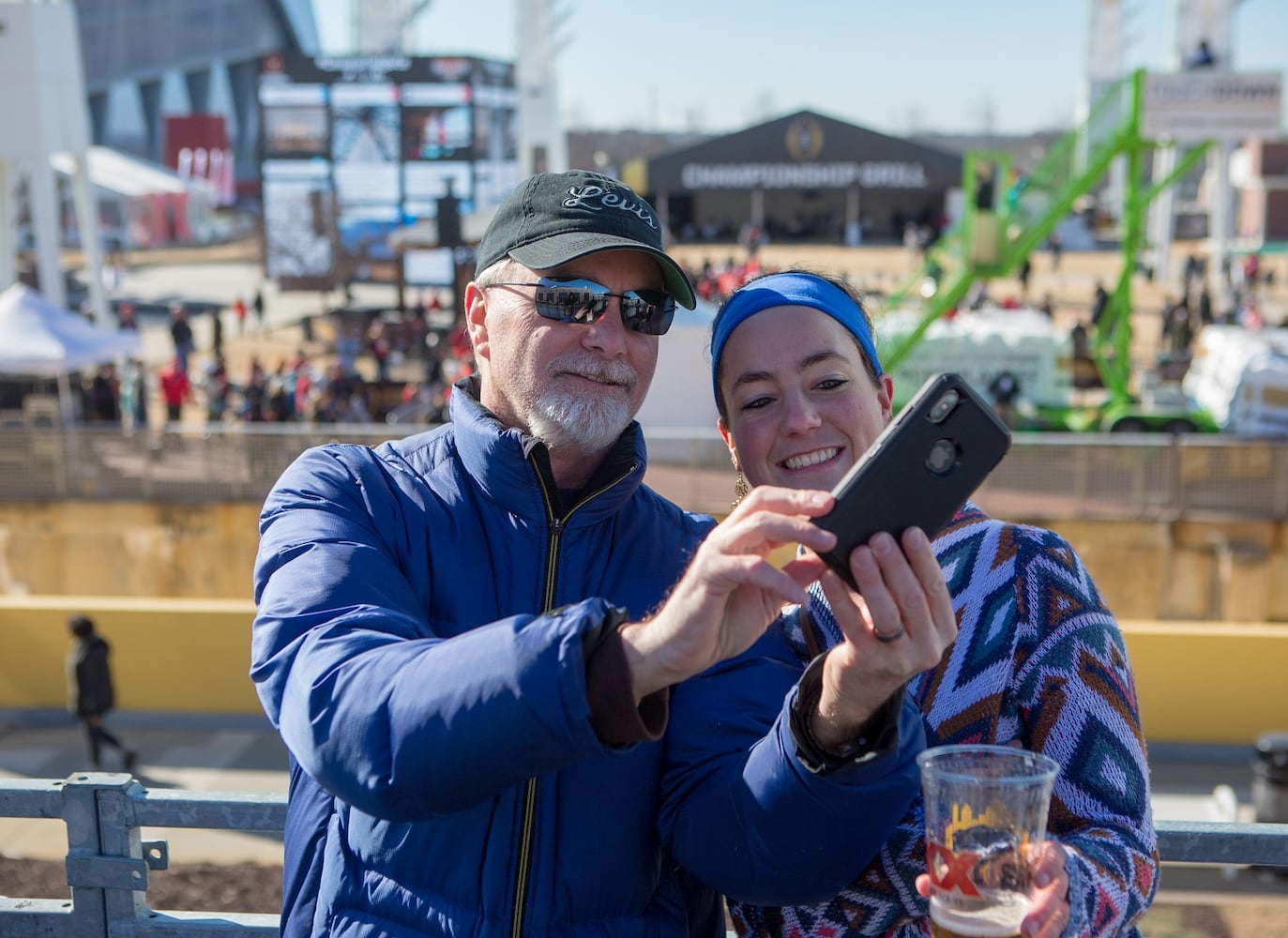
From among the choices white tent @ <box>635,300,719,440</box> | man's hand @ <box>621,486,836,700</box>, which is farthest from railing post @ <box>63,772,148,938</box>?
white tent @ <box>635,300,719,440</box>

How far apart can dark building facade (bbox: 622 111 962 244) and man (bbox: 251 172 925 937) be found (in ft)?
167

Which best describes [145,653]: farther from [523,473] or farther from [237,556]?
[523,473]

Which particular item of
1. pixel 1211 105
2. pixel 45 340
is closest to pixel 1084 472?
pixel 45 340

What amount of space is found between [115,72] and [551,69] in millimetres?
54390

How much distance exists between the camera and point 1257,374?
17938 mm

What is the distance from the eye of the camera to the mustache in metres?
2.04

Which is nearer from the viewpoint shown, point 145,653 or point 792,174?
point 145,653

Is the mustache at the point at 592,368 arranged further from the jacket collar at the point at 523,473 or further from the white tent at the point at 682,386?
the white tent at the point at 682,386

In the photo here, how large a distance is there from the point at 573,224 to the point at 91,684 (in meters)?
8.92

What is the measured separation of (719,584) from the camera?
1455mm

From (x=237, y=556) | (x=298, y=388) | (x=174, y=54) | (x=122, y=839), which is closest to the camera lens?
(x=122, y=839)

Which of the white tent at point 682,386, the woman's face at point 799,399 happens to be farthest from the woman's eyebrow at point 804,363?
the white tent at point 682,386

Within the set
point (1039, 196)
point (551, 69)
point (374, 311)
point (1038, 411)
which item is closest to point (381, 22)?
point (551, 69)

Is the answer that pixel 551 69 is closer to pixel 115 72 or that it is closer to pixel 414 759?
pixel 414 759
